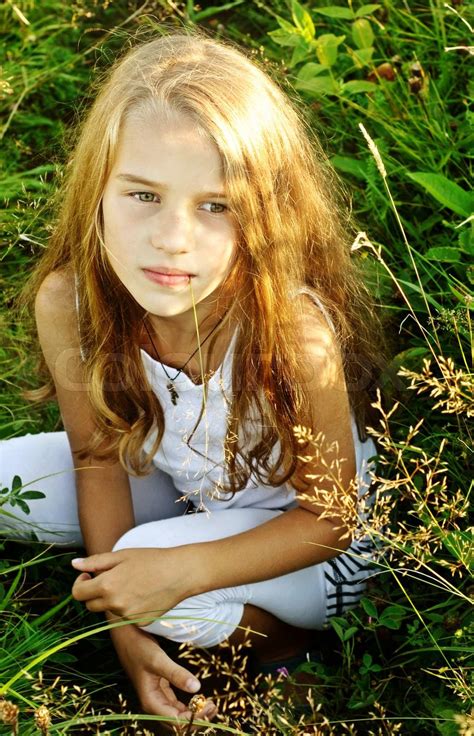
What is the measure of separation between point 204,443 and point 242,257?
41cm

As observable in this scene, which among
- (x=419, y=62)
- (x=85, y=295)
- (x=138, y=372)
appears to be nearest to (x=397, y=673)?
(x=138, y=372)

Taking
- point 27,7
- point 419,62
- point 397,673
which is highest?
point 27,7

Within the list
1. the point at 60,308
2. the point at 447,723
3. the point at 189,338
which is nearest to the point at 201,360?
the point at 189,338

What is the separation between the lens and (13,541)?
220 centimetres

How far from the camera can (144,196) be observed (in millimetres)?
1679

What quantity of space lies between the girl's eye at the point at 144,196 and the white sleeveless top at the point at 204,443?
1.11ft

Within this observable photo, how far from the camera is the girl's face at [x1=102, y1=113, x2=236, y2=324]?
1.62 metres

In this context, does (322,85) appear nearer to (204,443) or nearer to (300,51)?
(300,51)

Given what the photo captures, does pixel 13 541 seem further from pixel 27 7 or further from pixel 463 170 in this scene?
pixel 27 7

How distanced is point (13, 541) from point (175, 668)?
1.89 feet

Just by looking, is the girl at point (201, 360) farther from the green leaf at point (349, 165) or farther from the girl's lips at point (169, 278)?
the green leaf at point (349, 165)

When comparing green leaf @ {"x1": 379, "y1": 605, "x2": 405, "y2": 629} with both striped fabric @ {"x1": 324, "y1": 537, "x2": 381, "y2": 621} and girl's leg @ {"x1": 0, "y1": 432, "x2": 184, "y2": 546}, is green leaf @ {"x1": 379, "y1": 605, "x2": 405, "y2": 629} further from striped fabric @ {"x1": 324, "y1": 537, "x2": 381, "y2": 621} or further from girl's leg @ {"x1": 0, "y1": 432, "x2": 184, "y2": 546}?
girl's leg @ {"x1": 0, "y1": 432, "x2": 184, "y2": 546}

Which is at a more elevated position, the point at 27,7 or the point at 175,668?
the point at 27,7

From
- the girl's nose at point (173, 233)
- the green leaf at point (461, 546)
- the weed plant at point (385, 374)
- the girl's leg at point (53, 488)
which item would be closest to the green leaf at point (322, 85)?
the weed plant at point (385, 374)
